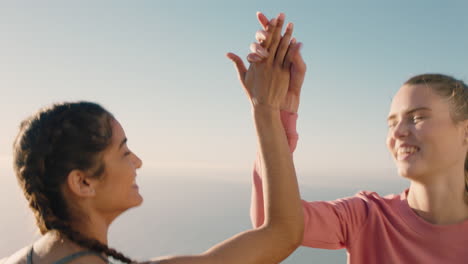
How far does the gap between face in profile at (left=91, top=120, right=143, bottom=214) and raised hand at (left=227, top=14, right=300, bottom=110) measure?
2.27 ft

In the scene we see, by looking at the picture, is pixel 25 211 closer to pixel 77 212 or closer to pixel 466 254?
pixel 77 212

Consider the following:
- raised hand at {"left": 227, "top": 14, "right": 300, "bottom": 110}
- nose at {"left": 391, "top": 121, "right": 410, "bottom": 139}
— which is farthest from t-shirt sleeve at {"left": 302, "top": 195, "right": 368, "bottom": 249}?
raised hand at {"left": 227, "top": 14, "right": 300, "bottom": 110}

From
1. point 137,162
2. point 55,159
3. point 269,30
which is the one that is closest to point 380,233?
point 269,30

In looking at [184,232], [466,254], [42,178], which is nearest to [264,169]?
[42,178]

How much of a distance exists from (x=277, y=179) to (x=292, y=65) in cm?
63

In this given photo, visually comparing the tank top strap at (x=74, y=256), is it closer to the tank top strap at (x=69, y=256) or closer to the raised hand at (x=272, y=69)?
the tank top strap at (x=69, y=256)

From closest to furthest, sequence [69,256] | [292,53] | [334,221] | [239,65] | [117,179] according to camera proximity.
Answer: [69,256] < [117,179] < [292,53] < [239,65] < [334,221]

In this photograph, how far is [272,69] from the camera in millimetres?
2002

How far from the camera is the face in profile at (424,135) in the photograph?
246 centimetres

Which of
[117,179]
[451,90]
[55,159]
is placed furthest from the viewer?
[451,90]

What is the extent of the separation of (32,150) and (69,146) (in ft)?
0.54

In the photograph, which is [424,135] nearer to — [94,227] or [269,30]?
[269,30]

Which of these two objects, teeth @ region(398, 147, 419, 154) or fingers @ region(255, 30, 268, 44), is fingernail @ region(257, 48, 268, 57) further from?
teeth @ region(398, 147, 419, 154)

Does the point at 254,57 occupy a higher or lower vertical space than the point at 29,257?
higher
